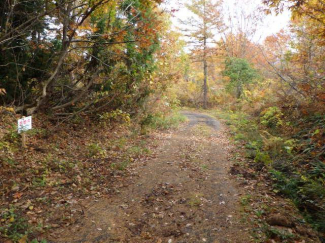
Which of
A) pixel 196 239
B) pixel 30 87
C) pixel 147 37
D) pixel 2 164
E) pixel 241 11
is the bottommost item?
pixel 196 239

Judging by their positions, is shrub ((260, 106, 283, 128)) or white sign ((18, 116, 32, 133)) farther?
shrub ((260, 106, 283, 128))

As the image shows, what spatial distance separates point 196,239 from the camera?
403 cm

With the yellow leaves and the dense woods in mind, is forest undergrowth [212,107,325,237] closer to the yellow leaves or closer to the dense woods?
the dense woods

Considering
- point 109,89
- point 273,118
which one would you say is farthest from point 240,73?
point 109,89

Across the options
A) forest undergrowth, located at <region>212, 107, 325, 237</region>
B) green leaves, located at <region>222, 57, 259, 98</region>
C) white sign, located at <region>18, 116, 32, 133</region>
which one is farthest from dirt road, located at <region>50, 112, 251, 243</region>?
green leaves, located at <region>222, 57, 259, 98</region>

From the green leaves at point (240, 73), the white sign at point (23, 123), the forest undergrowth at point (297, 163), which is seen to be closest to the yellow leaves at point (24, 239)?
the white sign at point (23, 123)

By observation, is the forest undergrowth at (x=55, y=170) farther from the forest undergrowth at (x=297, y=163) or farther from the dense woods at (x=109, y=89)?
the forest undergrowth at (x=297, y=163)

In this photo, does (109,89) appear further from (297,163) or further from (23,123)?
(297,163)

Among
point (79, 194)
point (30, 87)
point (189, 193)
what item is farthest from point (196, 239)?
point (30, 87)

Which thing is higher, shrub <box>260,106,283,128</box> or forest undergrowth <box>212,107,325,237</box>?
shrub <box>260,106,283,128</box>

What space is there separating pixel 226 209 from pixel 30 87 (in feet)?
25.3

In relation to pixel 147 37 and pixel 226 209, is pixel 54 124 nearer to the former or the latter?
pixel 147 37

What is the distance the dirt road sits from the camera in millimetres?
4102

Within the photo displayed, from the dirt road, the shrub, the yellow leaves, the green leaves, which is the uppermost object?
the green leaves
